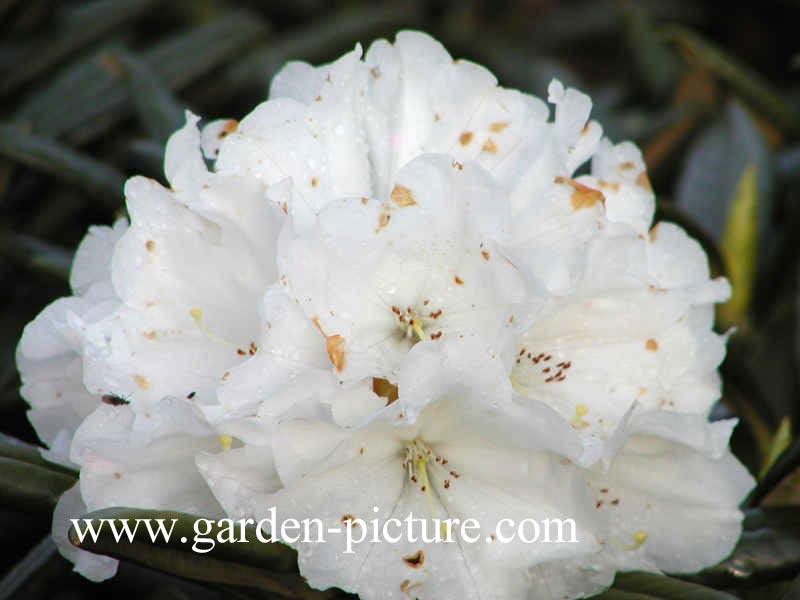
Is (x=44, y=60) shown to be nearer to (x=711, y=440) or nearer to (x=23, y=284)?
(x=23, y=284)

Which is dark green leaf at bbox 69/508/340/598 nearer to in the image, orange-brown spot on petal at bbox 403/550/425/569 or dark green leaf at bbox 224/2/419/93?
orange-brown spot on petal at bbox 403/550/425/569

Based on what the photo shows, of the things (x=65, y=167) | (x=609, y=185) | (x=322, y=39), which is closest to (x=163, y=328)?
(x=609, y=185)

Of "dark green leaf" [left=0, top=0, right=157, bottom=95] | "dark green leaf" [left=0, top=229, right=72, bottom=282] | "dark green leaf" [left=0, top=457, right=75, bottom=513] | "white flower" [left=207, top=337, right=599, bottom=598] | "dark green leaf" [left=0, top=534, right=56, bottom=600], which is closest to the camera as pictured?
"white flower" [left=207, top=337, right=599, bottom=598]

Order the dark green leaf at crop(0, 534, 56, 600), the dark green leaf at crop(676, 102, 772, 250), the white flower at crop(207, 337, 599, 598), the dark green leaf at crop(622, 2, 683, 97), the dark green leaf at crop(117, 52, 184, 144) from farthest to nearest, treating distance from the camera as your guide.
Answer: the dark green leaf at crop(622, 2, 683, 97), the dark green leaf at crop(676, 102, 772, 250), the dark green leaf at crop(117, 52, 184, 144), the dark green leaf at crop(0, 534, 56, 600), the white flower at crop(207, 337, 599, 598)

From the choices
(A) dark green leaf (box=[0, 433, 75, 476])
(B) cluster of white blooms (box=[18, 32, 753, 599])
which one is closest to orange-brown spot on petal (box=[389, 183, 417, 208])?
(B) cluster of white blooms (box=[18, 32, 753, 599])

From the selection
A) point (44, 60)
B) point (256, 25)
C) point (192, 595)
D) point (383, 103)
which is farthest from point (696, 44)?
point (192, 595)

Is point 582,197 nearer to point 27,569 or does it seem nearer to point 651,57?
point 27,569
